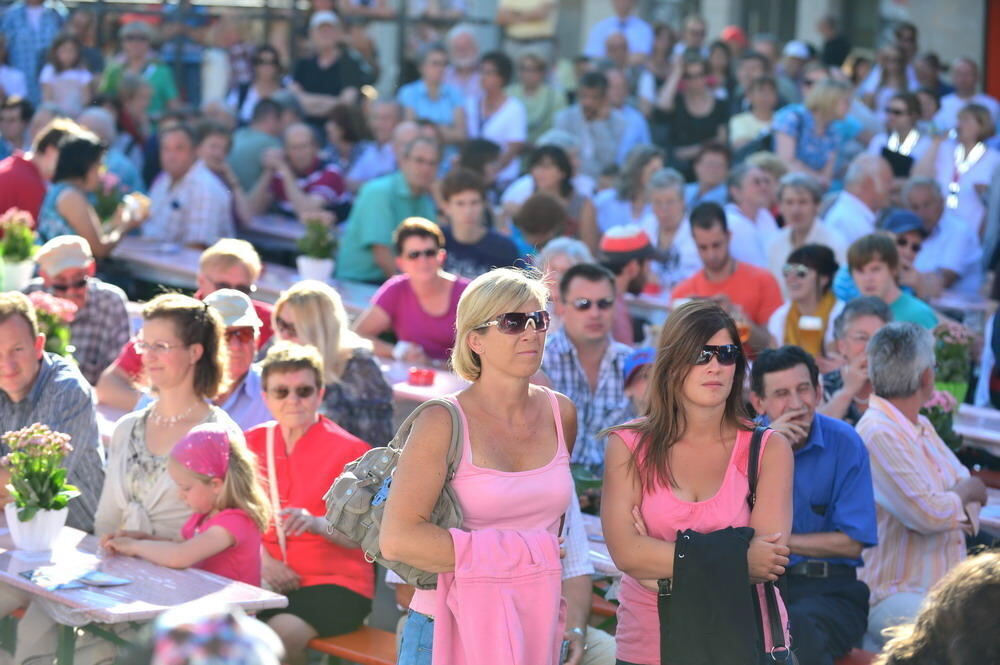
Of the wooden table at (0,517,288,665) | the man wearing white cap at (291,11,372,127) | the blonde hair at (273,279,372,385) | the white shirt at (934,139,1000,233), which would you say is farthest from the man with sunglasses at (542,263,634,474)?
the man wearing white cap at (291,11,372,127)

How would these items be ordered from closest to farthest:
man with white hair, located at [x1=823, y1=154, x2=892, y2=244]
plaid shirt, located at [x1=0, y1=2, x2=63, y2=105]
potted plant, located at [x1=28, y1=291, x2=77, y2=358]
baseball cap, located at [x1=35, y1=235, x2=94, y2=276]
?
potted plant, located at [x1=28, y1=291, x2=77, y2=358] < baseball cap, located at [x1=35, y1=235, x2=94, y2=276] < man with white hair, located at [x1=823, y1=154, x2=892, y2=244] < plaid shirt, located at [x1=0, y1=2, x2=63, y2=105]

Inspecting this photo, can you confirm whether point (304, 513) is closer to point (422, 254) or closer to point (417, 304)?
point (422, 254)

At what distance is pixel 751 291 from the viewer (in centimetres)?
809

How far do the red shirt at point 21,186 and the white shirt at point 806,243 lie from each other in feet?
15.1

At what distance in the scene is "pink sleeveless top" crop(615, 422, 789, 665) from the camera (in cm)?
385

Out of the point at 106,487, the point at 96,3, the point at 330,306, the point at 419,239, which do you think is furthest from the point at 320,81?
the point at 106,487

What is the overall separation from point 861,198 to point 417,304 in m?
3.73

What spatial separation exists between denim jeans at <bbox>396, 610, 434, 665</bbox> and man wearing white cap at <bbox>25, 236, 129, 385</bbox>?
4.04 metres

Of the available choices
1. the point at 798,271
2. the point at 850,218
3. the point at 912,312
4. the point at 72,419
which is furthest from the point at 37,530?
the point at 850,218

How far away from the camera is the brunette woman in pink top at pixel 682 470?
3844mm

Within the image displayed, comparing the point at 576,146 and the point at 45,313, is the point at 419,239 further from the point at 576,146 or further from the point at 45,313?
the point at 576,146

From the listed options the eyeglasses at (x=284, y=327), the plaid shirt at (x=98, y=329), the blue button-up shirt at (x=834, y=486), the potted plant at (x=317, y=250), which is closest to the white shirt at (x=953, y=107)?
the potted plant at (x=317, y=250)

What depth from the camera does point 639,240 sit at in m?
8.29

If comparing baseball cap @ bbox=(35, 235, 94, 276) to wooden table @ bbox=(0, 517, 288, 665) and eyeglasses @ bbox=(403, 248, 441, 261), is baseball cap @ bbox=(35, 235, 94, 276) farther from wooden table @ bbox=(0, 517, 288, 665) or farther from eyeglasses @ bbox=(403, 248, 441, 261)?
wooden table @ bbox=(0, 517, 288, 665)
